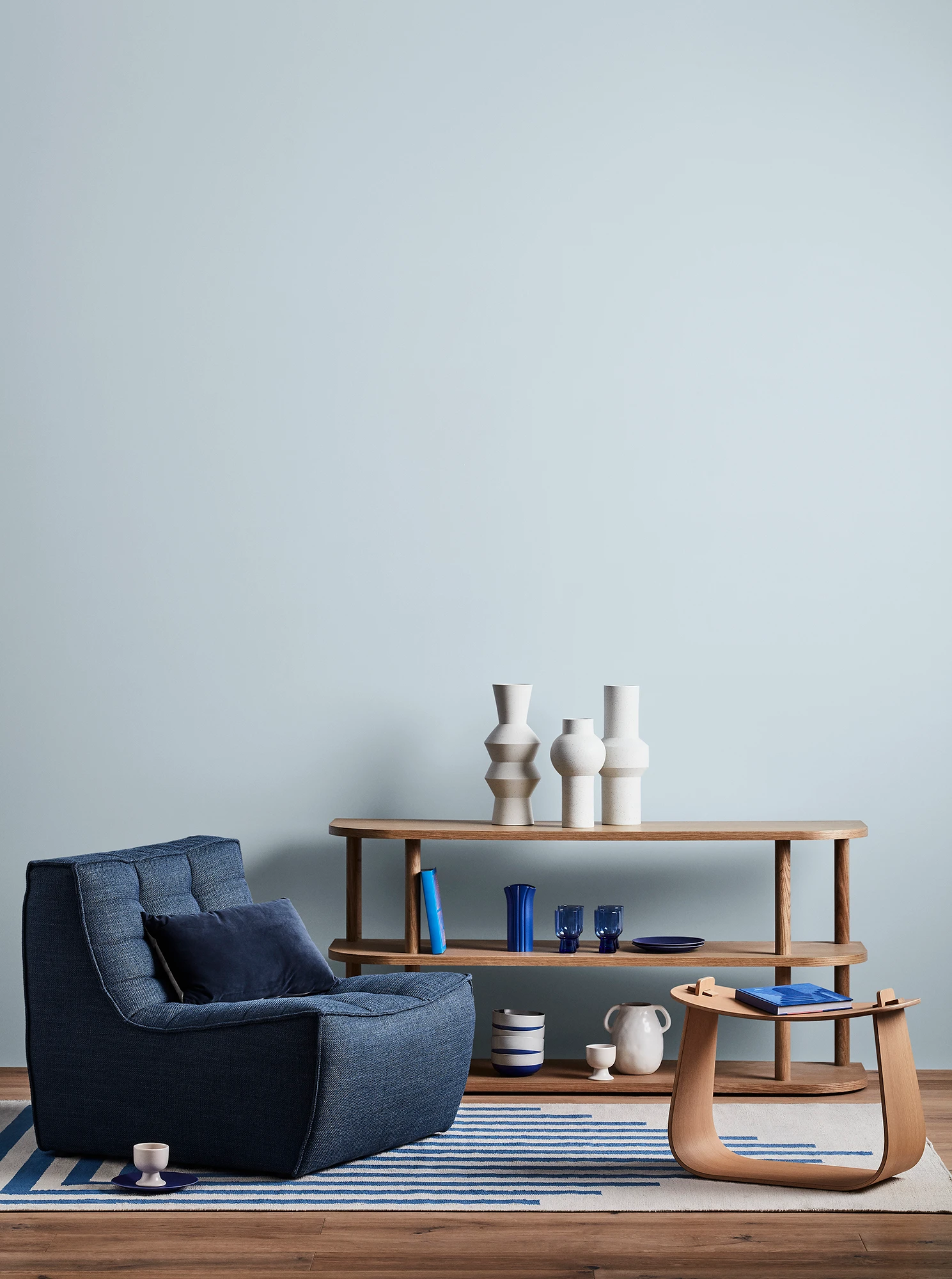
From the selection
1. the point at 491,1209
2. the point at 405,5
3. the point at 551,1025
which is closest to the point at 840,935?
the point at 551,1025

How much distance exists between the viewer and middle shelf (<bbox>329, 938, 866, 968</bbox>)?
3490 mm

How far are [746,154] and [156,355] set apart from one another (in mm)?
1855

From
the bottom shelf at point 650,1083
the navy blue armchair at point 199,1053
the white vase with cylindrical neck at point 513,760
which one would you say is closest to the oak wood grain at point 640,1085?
the bottom shelf at point 650,1083

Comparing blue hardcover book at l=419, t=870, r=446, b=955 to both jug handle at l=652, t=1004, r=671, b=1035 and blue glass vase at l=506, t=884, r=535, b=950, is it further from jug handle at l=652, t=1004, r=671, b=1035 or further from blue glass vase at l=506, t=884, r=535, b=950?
jug handle at l=652, t=1004, r=671, b=1035

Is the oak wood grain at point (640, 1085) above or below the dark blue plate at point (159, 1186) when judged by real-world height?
below

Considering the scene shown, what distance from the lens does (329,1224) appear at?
2.53 metres

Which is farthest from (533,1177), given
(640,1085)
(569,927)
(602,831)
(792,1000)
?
(602,831)

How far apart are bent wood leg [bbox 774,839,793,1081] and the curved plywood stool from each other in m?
0.66

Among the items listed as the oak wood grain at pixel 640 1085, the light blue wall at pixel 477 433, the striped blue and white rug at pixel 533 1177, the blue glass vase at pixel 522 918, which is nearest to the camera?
the striped blue and white rug at pixel 533 1177

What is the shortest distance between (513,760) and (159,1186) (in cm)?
145

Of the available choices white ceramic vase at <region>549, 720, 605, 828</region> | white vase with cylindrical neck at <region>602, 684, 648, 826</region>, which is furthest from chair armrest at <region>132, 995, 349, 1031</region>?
white vase with cylindrical neck at <region>602, 684, 648, 826</region>

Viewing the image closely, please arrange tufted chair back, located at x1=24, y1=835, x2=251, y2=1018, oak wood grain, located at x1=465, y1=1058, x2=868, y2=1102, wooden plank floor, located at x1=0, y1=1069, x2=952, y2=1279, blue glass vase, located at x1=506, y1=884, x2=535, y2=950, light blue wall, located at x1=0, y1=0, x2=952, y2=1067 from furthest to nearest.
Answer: light blue wall, located at x1=0, y1=0, x2=952, y2=1067 < blue glass vase, located at x1=506, y1=884, x2=535, y2=950 < oak wood grain, located at x1=465, y1=1058, x2=868, y2=1102 < tufted chair back, located at x1=24, y1=835, x2=251, y2=1018 < wooden plank floor, located at x1=0, y1=1069, x2=952, y2=1279

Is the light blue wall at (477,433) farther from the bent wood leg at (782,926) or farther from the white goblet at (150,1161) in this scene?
the white goblet at (150,1161)

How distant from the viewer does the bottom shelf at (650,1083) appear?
3.49 m
